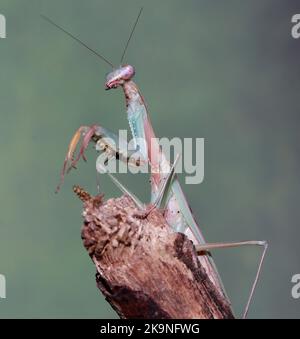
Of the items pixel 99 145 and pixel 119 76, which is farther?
pixel 119 76

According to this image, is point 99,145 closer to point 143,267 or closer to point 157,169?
point 157,169

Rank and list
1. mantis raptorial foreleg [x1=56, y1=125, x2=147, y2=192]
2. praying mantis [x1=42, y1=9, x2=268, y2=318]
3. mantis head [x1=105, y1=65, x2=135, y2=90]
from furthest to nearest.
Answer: mantis head [x1=105, y1=65, x2=135, y2=90] → praying mantis [x1=42, y1=9, x2=268, y2=318] → mantis raptorial foreleg [x1=56, y1=125, x2=147, y2=192]

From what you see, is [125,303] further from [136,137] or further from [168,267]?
[136,137]

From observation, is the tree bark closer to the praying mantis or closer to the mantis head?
the praying mantis

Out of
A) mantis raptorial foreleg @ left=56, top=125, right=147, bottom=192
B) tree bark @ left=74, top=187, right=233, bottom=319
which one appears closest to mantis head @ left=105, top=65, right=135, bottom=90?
mantis raptorial foreleg @ left=56, top=125, right=147, bottom=192

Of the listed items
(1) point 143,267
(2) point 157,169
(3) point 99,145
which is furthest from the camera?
(2) point 157,169

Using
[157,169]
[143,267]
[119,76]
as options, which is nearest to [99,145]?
[157,169]
